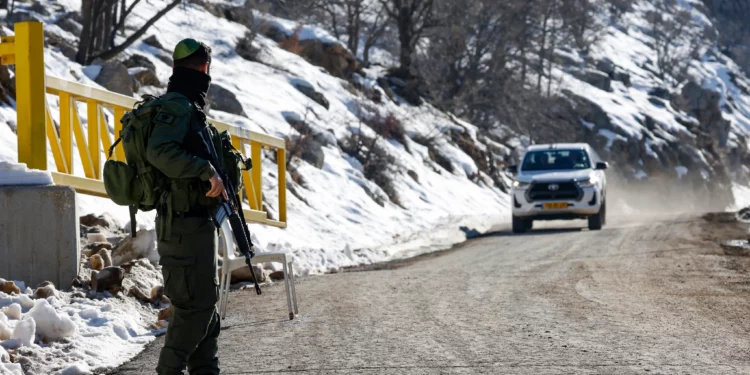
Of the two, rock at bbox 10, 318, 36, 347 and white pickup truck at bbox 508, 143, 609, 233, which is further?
white pickup truck at bbox 508, 143, 609, 233

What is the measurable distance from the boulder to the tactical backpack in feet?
46.9

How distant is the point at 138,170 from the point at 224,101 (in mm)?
18004

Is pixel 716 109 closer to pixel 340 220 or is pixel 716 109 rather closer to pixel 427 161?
pixel 427 161

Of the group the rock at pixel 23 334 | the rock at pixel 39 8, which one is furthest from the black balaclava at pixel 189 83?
the rock at pixel 39 8

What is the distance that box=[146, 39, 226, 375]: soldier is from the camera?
518cm

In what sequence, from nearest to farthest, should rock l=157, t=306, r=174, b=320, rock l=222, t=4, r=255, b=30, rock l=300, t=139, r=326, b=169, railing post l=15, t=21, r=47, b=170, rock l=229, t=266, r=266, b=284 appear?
rock l=157, t=306, r=174, b=320 < railing post l=15, t=21, r=47, b=170 < rock l=229, t=266, r=266, b=284 < rock l=300, t=139, r=326, b=169 < rock l=222, t=4, r=255, b=30

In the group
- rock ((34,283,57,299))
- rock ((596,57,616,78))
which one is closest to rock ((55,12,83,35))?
rock ((34,283,57,299))

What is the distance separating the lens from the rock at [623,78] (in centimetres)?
7906

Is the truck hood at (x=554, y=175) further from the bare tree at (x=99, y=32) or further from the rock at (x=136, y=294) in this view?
the rock at (x=136, y=294)

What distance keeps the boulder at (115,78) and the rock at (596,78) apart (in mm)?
57650

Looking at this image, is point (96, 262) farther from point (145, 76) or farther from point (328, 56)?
point (328, 56)

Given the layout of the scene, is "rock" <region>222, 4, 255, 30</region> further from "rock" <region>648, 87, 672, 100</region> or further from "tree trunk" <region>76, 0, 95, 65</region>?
"rock" <region>648, 87, 672, 100</region>

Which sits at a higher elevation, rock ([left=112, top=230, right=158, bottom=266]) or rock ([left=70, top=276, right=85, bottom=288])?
rock ([left=112, top=230, right=158, bottom=266])

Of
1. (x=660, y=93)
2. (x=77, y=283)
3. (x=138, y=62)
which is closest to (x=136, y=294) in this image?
(x=77, y=283)
